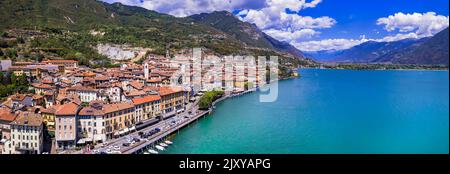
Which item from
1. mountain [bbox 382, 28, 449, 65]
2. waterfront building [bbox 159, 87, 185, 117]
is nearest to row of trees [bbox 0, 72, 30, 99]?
waterfront building [bbox 159, 87, 185, 117]

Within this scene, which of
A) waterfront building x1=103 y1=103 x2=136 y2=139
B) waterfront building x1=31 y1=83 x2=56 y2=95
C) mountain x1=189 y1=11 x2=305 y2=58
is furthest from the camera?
mountain x1=189 y1=11 x2=305 y2=58

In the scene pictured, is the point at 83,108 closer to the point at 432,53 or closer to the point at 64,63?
the point at 64,63

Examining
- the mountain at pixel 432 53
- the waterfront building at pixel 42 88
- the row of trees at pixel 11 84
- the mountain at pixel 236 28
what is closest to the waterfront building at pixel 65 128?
the waterfront building at pixel 42 88

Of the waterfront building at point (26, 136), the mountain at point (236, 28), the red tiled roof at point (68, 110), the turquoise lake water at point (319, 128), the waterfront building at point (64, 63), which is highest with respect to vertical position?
the mountain at point (236, 28)

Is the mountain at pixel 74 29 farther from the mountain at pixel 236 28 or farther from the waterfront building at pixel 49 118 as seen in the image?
the mountain at pixel 236 28

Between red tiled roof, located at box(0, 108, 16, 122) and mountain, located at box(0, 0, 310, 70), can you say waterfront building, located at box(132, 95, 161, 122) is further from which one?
mountain, located at box(0, 0, 310, 70)
